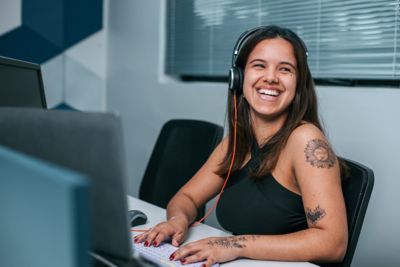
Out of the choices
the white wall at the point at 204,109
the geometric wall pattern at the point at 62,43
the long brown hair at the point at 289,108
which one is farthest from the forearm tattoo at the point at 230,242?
the geometric wall pattern at the point at 62,43

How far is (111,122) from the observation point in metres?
0.55

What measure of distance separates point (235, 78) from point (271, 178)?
13.6 inches

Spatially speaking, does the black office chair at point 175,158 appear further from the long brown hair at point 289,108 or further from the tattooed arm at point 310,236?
the tattooed arm at point 310,236

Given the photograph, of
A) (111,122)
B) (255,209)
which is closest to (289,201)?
(255,209)

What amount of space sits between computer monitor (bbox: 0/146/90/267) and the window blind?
1597 millimetres

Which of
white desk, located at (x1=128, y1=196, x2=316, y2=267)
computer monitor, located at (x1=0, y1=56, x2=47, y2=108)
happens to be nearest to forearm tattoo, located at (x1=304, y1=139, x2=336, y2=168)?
white desk, located at (x1=128, y1=196, x2=316, y2=267)

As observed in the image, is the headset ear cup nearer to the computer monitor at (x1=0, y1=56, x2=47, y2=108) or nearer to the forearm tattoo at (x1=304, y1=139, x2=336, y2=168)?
the forearm tattoo at (x1=304, y1=139, x2=336, y2=168)

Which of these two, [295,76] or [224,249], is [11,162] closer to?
[224,249]

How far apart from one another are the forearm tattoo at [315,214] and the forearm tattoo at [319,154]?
113mm

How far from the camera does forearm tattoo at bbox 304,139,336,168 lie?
1200 millimetres

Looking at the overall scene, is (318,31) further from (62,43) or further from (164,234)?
(62,43)

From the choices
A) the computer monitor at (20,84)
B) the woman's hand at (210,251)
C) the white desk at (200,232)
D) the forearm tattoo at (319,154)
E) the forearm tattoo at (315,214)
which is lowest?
the white desk at (200,232)

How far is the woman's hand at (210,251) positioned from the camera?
41.4 inches

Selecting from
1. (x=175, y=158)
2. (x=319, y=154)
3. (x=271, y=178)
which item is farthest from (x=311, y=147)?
(x=175, y=158)
